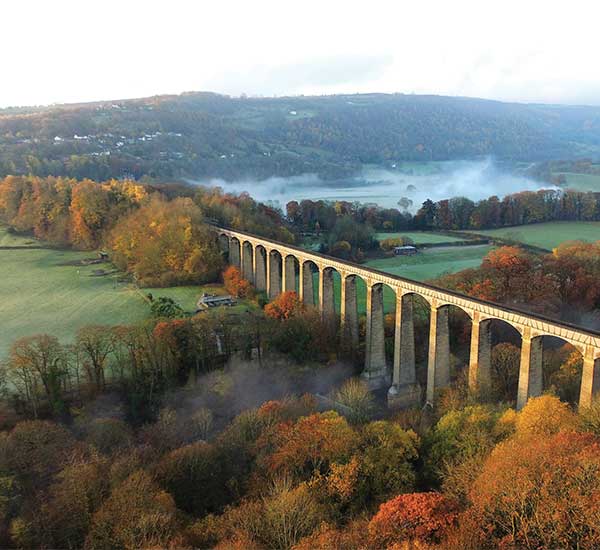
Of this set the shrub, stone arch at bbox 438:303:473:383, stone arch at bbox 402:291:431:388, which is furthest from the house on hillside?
the shrub

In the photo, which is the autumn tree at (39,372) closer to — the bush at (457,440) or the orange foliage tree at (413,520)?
the bush at (457,440)

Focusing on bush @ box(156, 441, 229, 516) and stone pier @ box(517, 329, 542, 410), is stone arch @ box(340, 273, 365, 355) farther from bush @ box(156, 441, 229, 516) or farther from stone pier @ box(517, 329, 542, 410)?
bush @ box(156, 441, 229, 516)

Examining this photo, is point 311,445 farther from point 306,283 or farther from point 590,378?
point 306,283

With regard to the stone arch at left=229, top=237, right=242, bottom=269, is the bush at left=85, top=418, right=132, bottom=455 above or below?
below

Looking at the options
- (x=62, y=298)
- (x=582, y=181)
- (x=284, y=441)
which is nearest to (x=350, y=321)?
(x=284, y=441)

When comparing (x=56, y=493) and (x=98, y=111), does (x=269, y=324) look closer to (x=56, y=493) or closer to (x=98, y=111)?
(x=56, y=493)
